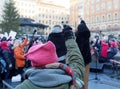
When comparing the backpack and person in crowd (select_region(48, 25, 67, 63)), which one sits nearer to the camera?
person in crowd (select_region(48, 25, 67, 63))

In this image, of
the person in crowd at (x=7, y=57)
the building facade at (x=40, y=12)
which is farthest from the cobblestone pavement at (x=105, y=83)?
the building facade at (x=40, y=12)

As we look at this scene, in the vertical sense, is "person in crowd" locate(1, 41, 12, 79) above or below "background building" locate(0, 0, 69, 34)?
below

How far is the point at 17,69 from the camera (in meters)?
8.70

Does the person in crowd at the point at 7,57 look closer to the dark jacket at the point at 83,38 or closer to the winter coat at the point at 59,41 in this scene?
the dark jacket at the point at 83,38

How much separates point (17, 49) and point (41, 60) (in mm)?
6529

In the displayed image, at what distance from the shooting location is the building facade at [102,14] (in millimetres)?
73887

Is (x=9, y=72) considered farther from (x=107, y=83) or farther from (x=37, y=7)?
(x=37, y=7)

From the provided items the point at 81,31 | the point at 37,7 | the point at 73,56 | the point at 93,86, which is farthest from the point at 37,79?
the point at 37,7

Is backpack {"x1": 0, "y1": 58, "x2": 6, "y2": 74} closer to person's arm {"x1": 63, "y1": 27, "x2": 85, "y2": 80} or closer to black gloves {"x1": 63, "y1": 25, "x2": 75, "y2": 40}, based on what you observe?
black gloves {"x1": 63, "y1": 25, "x2": 75, "y2": 40}

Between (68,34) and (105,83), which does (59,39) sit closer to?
(68,34)

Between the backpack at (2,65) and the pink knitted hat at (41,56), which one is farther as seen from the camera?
the backpack at (2,65)

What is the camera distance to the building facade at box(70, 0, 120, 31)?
2909 inches

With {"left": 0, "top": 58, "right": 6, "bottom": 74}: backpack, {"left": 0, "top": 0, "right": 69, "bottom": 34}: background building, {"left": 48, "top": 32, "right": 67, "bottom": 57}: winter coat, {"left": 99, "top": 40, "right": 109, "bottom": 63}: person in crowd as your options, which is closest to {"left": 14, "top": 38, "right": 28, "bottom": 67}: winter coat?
{"left": 0, "top": 58, "right": 6, "bottom": 74}: backpack

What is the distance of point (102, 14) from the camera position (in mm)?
80375
